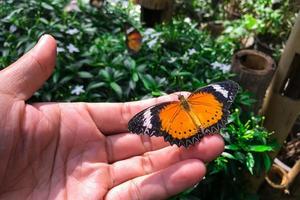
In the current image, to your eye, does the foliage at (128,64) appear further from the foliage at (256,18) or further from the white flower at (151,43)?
the foliage at (256,18)

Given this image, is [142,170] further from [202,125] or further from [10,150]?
[10,150]

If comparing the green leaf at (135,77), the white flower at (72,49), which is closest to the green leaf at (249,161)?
the green leaf at (135,77)

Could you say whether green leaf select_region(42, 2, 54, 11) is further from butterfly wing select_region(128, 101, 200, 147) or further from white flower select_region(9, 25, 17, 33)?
butterfly wing select_region(128, 101, 200, 147)

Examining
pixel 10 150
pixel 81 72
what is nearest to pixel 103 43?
pixel 81 72

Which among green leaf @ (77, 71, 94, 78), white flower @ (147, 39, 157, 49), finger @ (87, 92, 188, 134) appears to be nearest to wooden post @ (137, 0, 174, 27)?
white flower @ (147, 39, 157, 49)

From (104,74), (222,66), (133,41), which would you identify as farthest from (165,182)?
(133,41)
